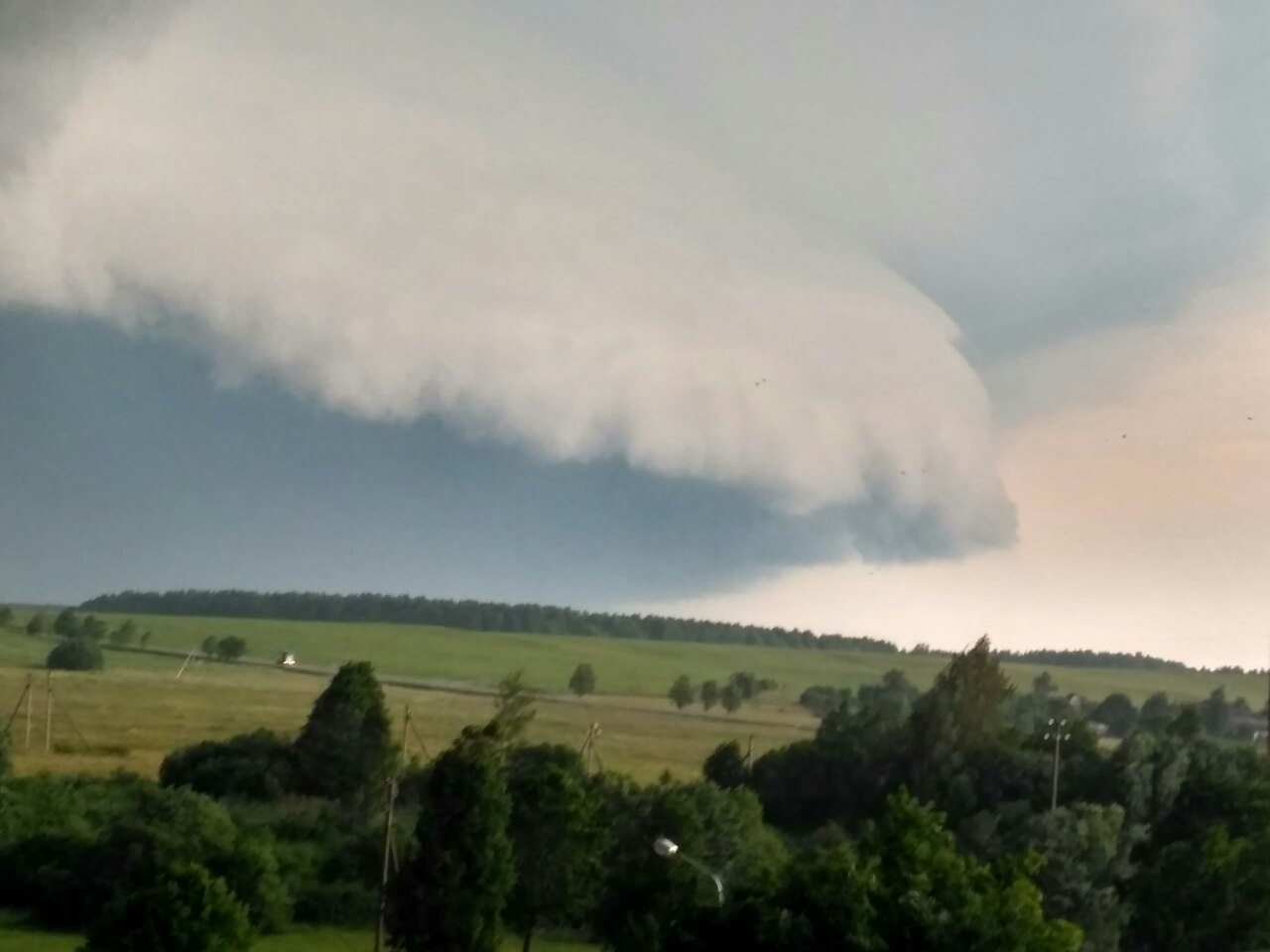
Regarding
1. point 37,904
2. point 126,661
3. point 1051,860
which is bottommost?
point 37,904

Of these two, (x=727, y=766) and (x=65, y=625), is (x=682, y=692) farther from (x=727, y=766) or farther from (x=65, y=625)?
(x=65, y=625)

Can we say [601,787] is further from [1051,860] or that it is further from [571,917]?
[1051,860]

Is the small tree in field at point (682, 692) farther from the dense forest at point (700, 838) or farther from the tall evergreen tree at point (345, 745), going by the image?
the tall evergreen tree at point (345, 745)

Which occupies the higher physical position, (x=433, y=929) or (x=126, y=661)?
(x=126, y=661)

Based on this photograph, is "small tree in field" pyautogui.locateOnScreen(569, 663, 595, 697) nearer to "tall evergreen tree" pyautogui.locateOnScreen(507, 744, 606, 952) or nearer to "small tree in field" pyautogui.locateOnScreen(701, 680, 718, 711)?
"small tree in field" pyautogui.locateOnScreen(701, 680, 718, 711)

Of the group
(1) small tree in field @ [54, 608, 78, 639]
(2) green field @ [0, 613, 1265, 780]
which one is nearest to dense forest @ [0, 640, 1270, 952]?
(2) green field @ [0, 613, 1265, 780]

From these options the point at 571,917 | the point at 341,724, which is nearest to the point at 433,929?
the point at 571,917

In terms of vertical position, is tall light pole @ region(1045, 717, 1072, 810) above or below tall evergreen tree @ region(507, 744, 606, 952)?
above
